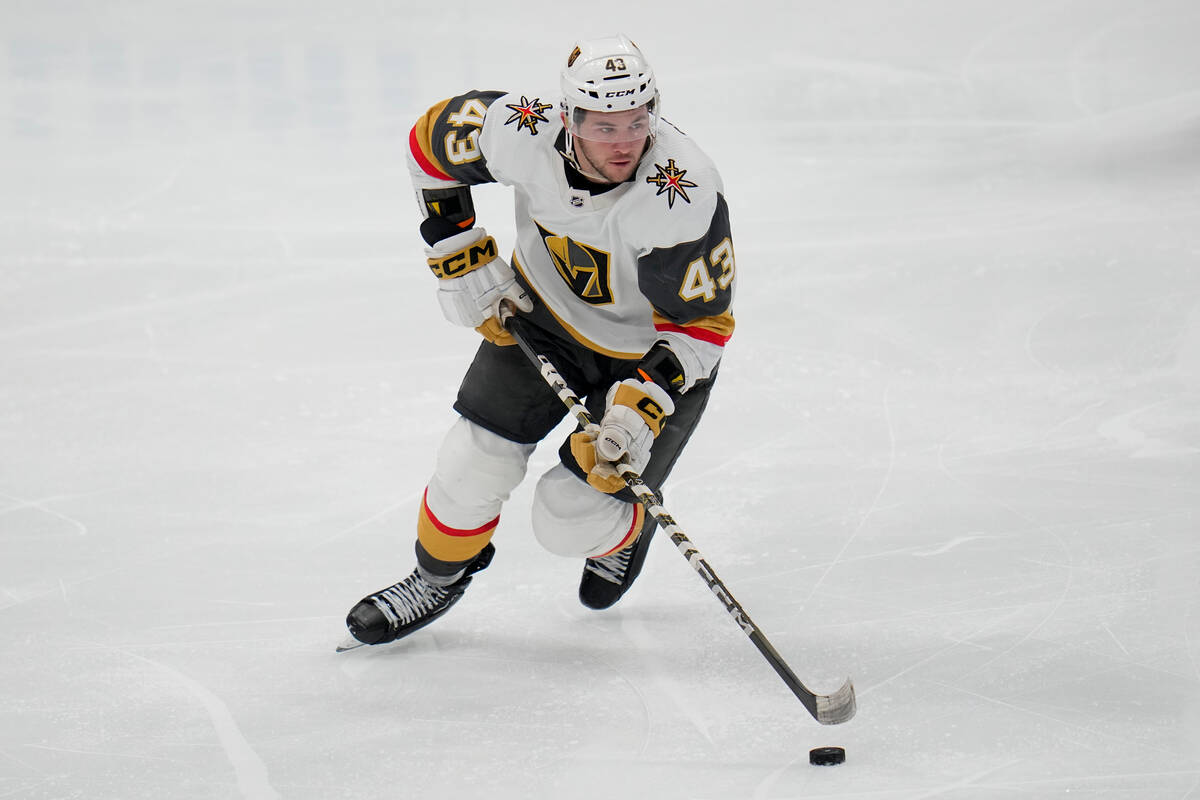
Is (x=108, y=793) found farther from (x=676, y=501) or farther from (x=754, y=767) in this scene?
(x=676, y=501)

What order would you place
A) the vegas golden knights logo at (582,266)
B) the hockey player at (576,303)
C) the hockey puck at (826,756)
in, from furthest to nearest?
the vegas golden knights logo at (582,266) < the hockey player at (576,303) < the hockey puck at (826,756)

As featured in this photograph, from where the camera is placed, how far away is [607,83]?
91.0 inches

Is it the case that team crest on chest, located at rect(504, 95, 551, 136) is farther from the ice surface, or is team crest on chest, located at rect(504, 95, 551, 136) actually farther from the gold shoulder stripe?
the ice surface

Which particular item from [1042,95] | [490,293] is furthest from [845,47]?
[490,293]

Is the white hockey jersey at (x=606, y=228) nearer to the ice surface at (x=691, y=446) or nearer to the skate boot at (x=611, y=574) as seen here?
the skate boot at (x=611, y=574)

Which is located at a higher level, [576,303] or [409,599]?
[576,303]

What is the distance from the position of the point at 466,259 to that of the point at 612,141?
0.50 m

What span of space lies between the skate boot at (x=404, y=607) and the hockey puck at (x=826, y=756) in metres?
0.89

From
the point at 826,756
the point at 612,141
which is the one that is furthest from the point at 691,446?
the point at 826,756

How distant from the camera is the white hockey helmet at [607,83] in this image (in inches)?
91.1

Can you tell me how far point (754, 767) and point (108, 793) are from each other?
1021 mm

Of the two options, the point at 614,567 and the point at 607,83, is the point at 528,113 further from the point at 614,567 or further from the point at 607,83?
the point at 614,567

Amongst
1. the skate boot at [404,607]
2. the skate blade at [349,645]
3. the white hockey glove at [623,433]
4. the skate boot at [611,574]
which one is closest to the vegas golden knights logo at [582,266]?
the white hockey glove at [623,433]

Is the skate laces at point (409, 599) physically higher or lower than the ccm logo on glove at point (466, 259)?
lower
